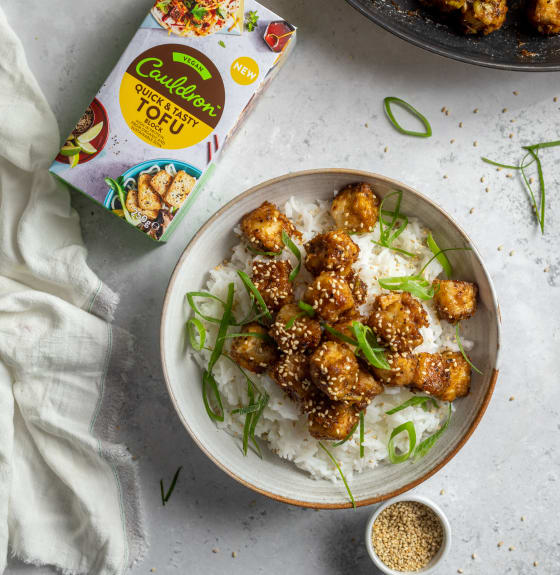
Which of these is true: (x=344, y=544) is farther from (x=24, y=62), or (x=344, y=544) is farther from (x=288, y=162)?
(x=24, y=62)

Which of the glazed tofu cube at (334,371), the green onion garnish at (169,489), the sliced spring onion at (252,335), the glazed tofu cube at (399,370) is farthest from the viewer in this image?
the green onion garnish at (169,489)

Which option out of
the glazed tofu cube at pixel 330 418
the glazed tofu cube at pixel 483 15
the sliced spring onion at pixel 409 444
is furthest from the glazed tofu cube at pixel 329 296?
the glazed tofu cube at pixel 483 15

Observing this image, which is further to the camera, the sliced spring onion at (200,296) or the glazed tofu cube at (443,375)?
the sliced spring onion at (200,296)

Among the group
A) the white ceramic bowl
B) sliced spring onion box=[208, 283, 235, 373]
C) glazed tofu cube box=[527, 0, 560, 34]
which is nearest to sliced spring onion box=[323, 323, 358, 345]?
sliced spring onion box=[208, 283, 235, 373]

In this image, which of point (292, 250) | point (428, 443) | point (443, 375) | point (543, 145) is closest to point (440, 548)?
point (428, 443)

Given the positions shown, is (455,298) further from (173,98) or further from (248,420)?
(173,98)

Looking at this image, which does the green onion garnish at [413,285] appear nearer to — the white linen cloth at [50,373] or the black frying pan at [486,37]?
the black frying pan at [486,37]
